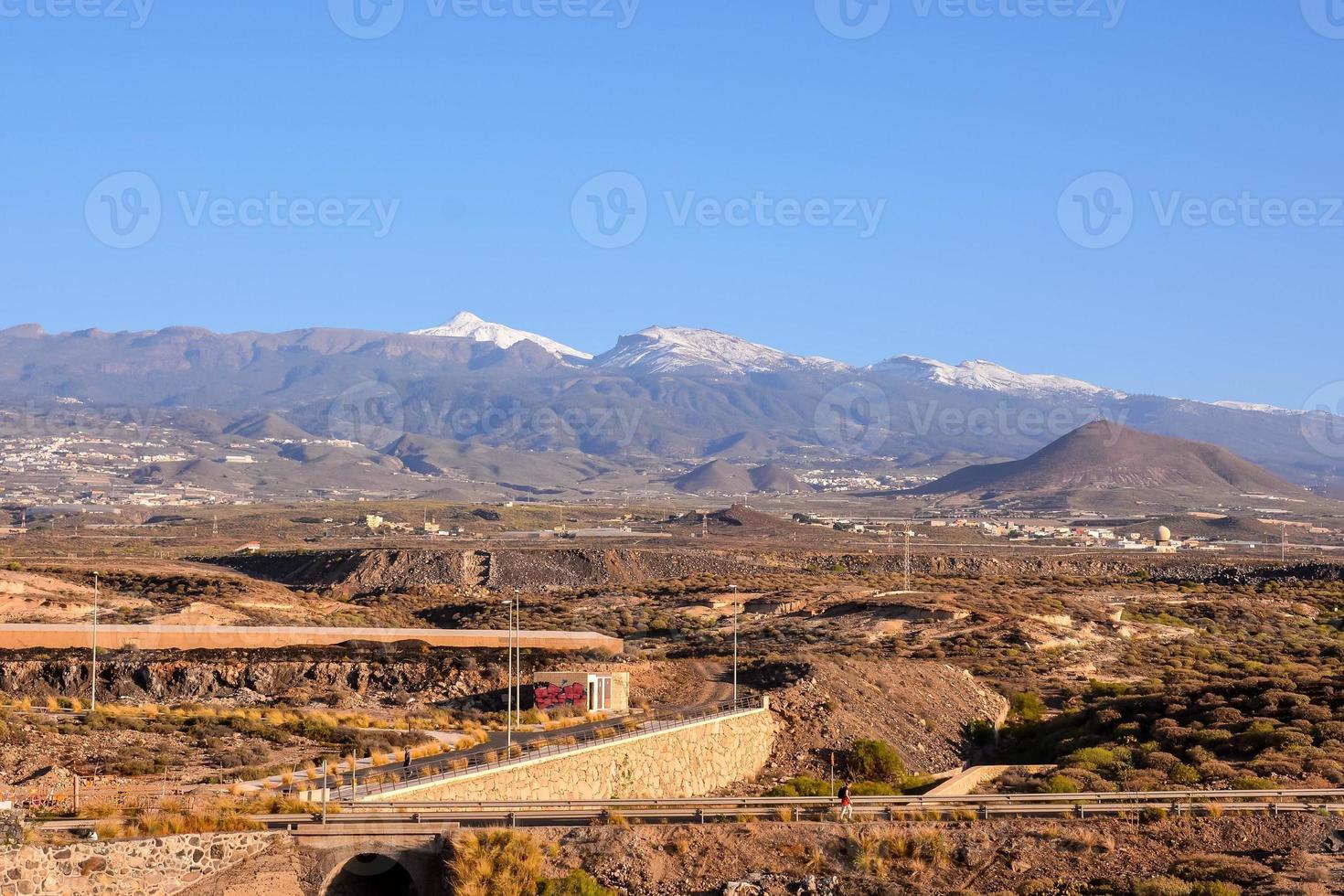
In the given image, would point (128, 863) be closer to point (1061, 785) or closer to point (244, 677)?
point (1061, 785)

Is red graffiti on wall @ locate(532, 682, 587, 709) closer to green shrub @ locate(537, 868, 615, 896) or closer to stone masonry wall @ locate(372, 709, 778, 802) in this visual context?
stone masonry wall @ locate(372, 709, 778, 802)

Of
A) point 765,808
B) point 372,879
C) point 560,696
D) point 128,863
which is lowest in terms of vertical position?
point 560,696

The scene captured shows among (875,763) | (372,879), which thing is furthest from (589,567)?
(372,879)

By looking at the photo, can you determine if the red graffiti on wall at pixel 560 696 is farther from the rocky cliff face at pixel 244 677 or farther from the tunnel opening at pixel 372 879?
the tunnel opening at pixel 372 879

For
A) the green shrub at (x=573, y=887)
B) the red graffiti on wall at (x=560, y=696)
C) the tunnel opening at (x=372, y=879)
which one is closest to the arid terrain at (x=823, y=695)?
the green shrub at (x=573, y=887)

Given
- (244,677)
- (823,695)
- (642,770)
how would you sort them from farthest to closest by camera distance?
(244,677)
(823,695)
(642,770)

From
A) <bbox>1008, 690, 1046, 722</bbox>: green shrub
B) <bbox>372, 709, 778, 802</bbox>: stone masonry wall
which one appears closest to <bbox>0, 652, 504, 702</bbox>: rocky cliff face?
<bbox>372, 709, 778, 802</bbox>: stone masonry wall

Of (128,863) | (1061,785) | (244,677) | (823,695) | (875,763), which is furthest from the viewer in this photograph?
(244,677)
